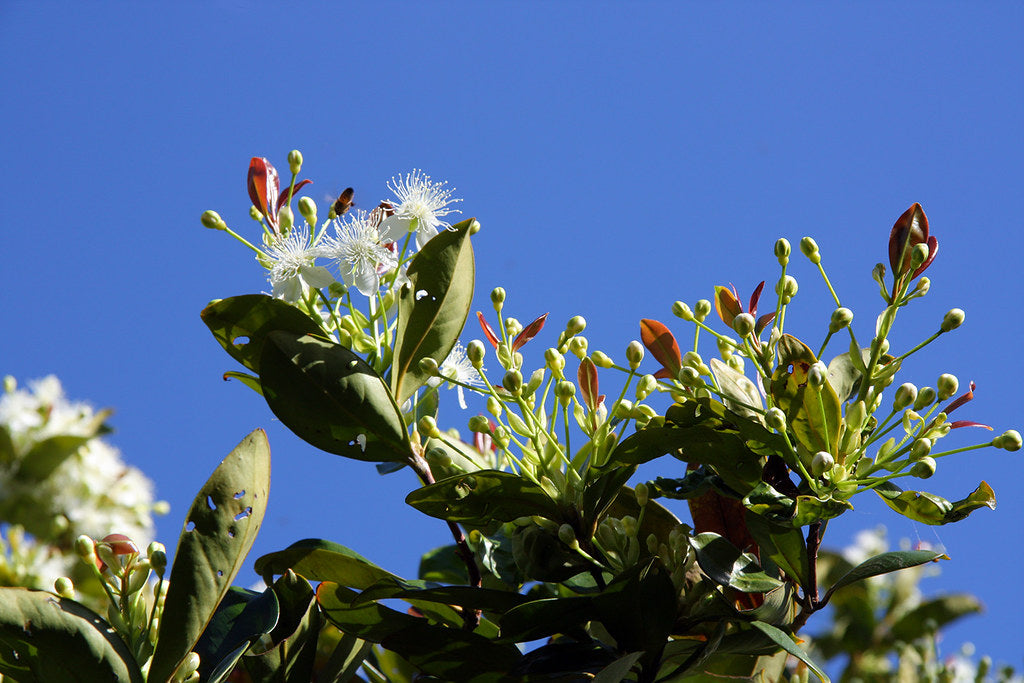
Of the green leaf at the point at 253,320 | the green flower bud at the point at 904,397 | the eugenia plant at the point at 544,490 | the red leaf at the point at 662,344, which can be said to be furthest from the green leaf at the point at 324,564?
the green flower bud at the point at 904,397

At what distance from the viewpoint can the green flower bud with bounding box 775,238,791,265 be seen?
1323mm

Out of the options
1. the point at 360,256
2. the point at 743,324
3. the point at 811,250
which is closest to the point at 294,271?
the point at 360,256

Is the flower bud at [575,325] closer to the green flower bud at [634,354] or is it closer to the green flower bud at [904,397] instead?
the green flower bud at [634,354]

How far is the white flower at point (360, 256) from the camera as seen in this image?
4.40 feet

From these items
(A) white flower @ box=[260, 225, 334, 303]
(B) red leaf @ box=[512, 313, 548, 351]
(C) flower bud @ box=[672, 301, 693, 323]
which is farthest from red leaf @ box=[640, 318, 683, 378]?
(A) white flower @ box=[260, 225, 334, 303]

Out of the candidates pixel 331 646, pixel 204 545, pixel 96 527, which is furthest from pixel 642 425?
pixel 96 527

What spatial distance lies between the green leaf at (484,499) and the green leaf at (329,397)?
127mm

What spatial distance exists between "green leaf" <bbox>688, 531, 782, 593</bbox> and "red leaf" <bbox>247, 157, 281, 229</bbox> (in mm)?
822

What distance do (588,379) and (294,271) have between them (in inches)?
18.5

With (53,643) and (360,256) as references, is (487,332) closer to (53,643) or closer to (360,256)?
(360,256)

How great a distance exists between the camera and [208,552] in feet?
4.00

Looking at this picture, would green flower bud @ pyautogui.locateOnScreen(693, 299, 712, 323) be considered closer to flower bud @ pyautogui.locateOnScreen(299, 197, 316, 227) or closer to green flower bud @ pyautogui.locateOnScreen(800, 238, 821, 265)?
green flower bud @ pyautogui.locateOnScreen(800, 238, 821, 265)

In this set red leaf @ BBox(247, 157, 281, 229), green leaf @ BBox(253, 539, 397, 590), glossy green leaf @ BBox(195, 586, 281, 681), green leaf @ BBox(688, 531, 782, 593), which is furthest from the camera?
red leaf @ BBox(247, 157, 281, 229)

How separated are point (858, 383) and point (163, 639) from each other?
1082 mm
